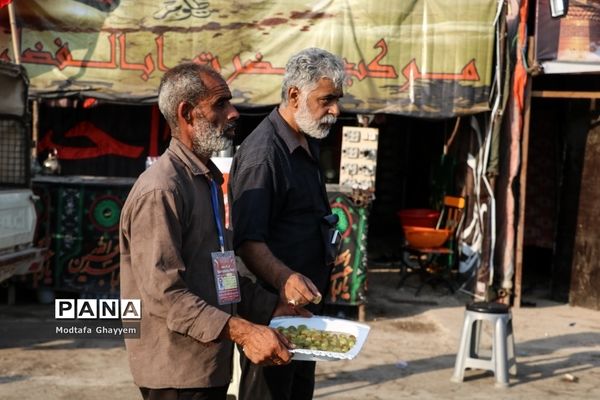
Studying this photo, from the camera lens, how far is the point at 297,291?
338 cm

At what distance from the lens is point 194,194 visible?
2.99m

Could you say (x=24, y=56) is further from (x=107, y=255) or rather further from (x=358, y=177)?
(x=358, y=177)

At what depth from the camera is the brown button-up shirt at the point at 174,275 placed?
110 inches

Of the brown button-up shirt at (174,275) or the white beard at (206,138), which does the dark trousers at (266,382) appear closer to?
the brown button-up shirt at (174,275)

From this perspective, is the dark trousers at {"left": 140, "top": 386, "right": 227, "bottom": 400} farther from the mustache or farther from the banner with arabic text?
the banner with arabic text

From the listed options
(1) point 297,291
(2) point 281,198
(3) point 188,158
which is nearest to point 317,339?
(1) point 297,291

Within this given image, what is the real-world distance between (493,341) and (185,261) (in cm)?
454

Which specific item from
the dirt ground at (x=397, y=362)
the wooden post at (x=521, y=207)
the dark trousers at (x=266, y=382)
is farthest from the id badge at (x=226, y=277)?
the wooden post at (x=521, y=207)

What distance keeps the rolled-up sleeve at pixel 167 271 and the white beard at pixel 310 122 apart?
3.66 ft

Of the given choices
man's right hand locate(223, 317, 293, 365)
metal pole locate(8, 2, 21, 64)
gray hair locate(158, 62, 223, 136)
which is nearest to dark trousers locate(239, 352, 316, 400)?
man's right hand locate(223, 317, 293, 365)

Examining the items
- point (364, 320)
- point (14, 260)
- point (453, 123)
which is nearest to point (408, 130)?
point (453, 123)

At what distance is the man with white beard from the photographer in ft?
11.8

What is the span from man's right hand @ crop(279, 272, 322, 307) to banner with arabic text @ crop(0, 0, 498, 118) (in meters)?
6.56

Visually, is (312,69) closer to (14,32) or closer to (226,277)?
(226,277)
